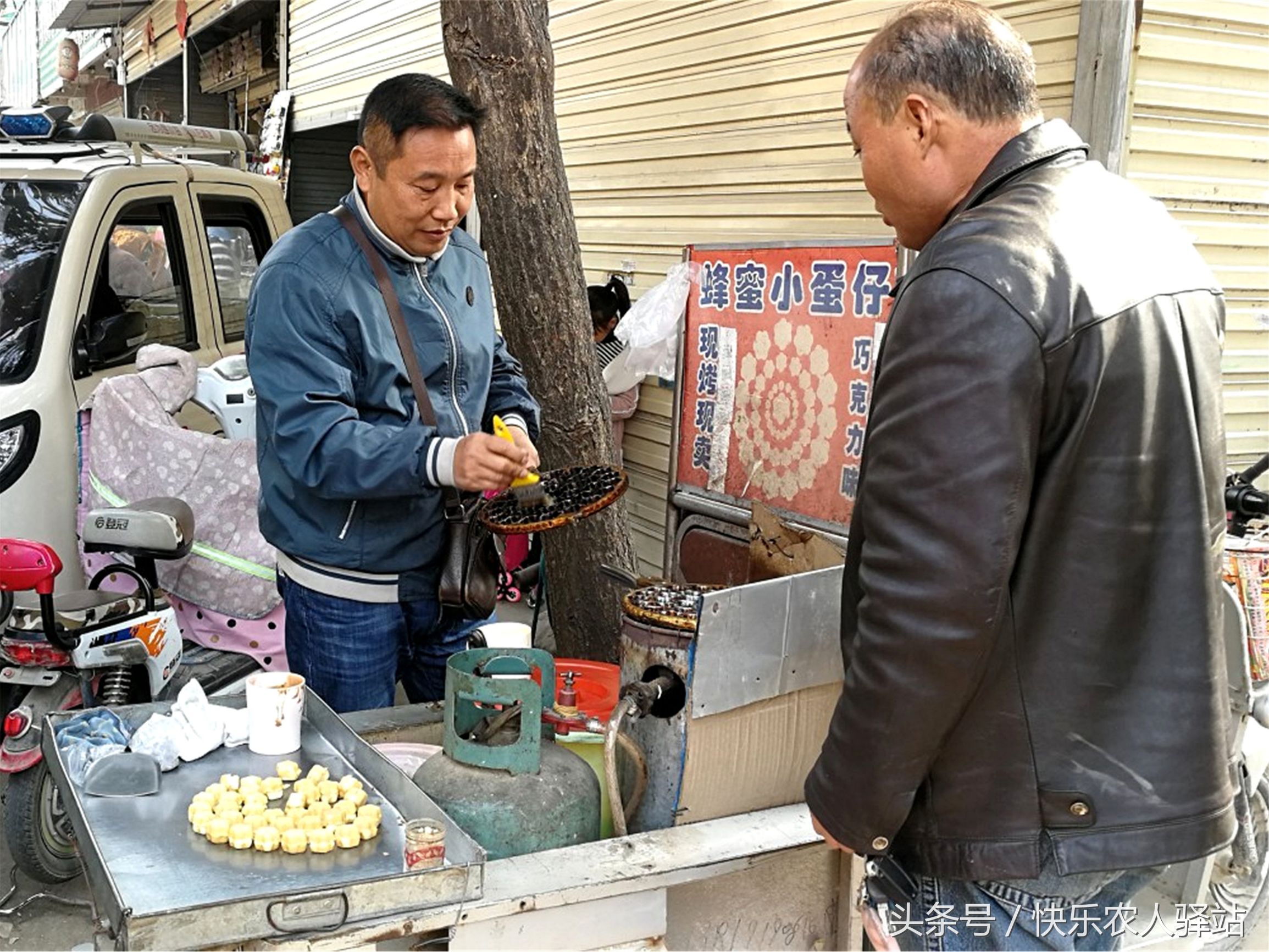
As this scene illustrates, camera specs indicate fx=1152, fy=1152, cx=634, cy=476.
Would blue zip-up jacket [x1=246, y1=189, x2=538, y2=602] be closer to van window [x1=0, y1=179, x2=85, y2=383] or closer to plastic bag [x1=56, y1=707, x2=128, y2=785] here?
plastic bag [x1=56, y1=707, x2=128, y2=785]

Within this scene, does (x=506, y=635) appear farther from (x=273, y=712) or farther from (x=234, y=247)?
(x=234, y=247)

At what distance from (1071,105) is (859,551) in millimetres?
2928

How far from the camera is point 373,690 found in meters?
3.04

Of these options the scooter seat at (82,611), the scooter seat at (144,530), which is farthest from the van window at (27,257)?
the scooter seat at (82,611)

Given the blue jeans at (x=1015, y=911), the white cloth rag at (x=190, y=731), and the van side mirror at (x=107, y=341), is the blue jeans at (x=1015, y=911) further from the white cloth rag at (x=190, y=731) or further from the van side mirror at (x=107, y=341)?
the van side mirror at (x=107, y=341)

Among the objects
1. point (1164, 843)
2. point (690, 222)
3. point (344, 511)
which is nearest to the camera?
point (1164, 843)

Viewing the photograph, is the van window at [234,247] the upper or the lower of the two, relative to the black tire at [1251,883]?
upper

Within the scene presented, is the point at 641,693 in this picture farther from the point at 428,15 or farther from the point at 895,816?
the point at 428,15

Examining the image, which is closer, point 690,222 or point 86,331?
point 86,331

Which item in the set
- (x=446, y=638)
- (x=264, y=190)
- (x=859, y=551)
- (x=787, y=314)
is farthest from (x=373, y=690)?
(x=264, y=190)

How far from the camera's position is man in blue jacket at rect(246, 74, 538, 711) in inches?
106

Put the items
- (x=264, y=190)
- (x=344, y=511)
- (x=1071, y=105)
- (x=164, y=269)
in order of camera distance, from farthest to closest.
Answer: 1. (x=264, y=190)
2. (x=164, y=269)
3. (x=1071, y=105)
4. (x=344, y=511)

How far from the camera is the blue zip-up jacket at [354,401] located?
270 cm

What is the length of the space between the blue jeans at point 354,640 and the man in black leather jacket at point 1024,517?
148 centimetres
